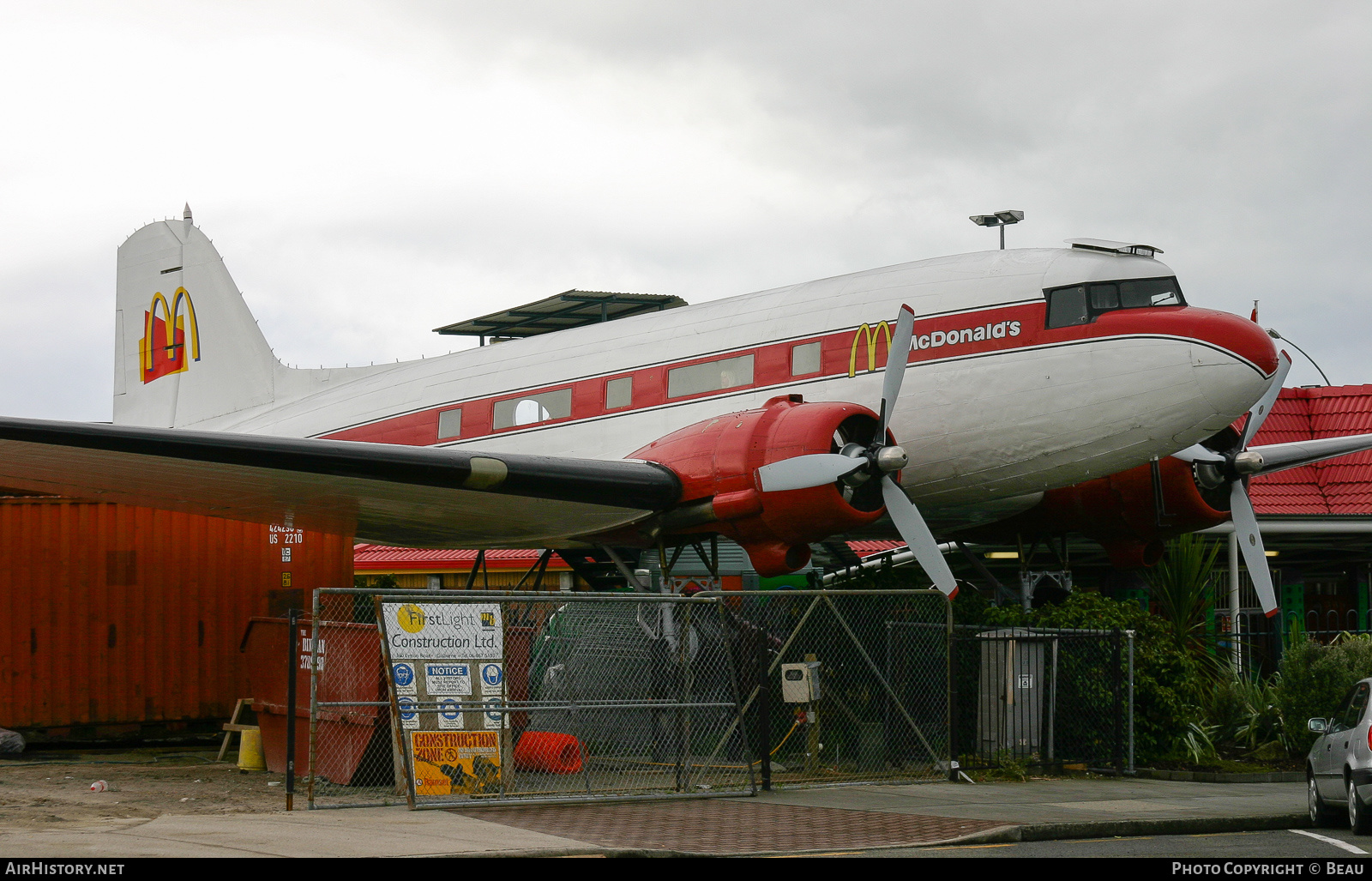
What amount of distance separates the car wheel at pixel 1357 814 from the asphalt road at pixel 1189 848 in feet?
0.26

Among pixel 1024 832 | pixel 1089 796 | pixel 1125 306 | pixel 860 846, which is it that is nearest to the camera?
pixel 860 846

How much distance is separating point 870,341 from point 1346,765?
23.7ft

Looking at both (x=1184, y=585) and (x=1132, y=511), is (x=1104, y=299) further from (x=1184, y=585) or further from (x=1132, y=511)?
(x=1184, y=585)

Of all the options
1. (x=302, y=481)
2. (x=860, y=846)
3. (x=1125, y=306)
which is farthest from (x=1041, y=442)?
(x=302, y=481)

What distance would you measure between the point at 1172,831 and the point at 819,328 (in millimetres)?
7388

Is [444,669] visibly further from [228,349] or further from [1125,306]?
[228,349]

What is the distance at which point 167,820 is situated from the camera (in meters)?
9.70

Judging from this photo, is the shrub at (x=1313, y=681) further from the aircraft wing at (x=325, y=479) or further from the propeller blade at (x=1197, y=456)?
the aircraft wing at (x=325, y=479)

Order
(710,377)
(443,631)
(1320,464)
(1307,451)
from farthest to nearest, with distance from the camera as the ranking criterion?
(1320,464), (1307,451), (710,377), (443,631)

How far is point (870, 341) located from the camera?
51.0 ft

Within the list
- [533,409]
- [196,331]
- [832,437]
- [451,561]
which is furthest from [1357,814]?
[451,561]

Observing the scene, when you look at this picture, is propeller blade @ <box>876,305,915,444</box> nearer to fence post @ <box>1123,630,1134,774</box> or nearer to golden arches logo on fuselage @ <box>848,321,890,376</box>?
golden arches logo on fuselage @ <box>848,321,890,376</box>

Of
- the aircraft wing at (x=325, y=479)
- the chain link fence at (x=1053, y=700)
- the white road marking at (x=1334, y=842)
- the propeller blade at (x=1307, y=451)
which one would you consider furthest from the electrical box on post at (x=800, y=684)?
the propeller blade at (x=1307, y=451)

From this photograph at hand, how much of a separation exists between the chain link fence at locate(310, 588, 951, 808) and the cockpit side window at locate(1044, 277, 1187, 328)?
3.58 metres
